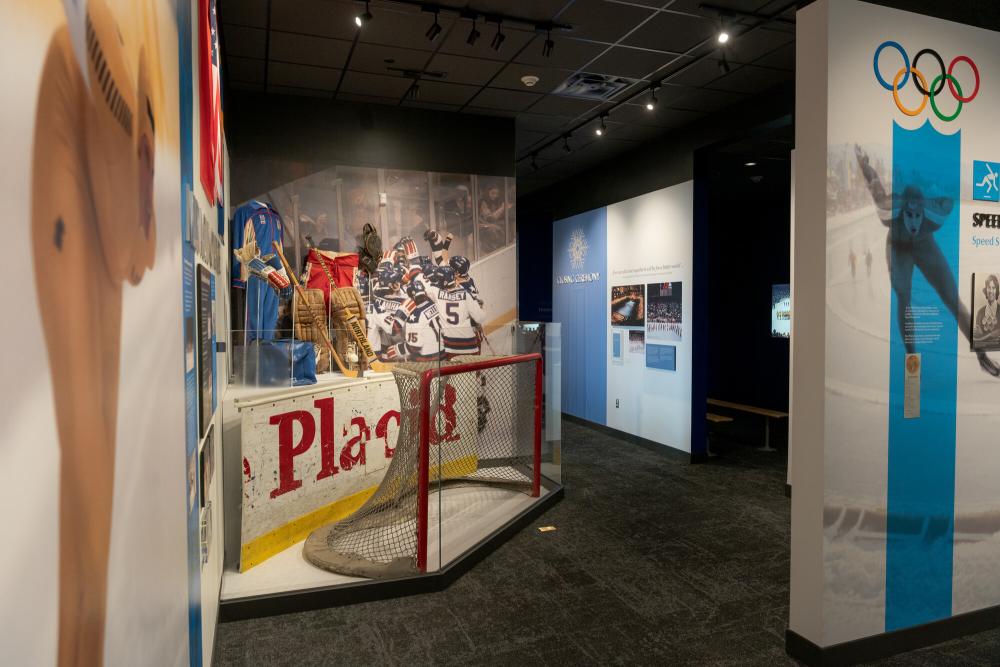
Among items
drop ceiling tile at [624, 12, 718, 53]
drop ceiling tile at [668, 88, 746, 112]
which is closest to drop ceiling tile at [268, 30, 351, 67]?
drop ceiling tile at [624, 12, 718, 53]

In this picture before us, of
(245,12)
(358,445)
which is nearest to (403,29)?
(245,12)

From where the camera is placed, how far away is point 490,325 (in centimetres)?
678

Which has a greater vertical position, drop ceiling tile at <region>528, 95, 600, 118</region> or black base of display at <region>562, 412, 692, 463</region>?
drop ceiling tile at <region>528, 95, 600, 118</region>

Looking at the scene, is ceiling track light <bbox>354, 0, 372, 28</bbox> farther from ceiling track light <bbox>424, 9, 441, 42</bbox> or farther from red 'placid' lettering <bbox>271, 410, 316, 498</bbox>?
red 'placid' lettering <bbox>271, 410, 316, 498</bbox>

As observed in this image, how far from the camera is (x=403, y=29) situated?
4680 mm

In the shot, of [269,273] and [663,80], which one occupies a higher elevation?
[663,80]

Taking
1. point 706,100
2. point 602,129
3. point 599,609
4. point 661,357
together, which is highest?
point 706,100

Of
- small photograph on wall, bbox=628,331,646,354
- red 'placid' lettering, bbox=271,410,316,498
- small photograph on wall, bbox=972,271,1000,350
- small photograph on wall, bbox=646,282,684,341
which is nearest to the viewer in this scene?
small photograph on wall, bbox=972,271,1000,350

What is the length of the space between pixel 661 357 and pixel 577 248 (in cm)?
238

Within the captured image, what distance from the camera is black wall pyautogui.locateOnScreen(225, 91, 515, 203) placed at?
19.1ft

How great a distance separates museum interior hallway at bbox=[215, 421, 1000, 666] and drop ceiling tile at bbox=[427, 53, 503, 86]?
362cm

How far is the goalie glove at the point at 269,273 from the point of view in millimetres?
4992

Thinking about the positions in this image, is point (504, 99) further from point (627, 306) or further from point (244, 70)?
point (627, 306)

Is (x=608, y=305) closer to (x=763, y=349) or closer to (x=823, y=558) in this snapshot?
(x=763, y=349)
